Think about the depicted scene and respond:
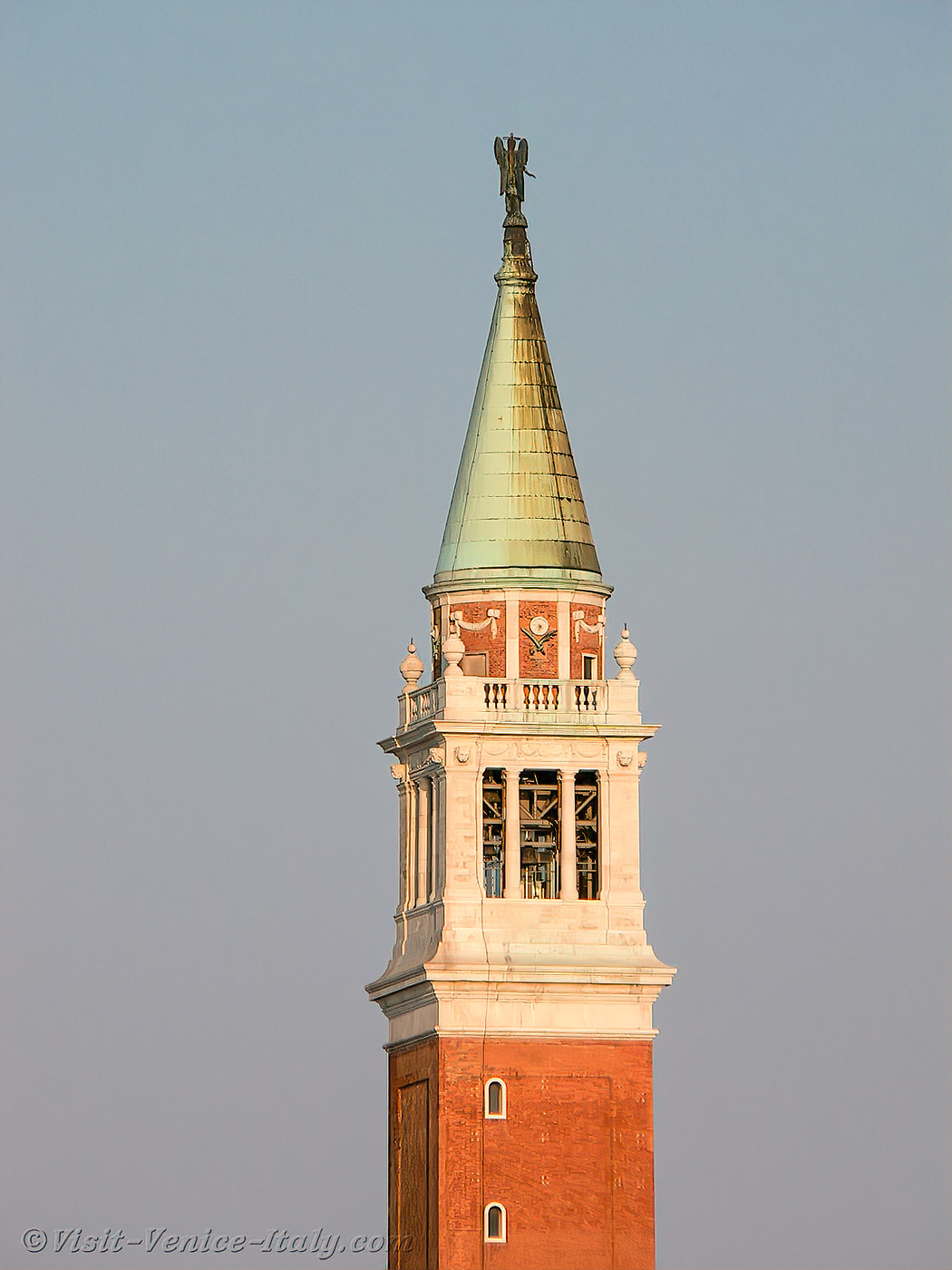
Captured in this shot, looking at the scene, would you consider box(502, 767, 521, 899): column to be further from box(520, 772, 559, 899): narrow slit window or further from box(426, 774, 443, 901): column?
box(426, 774, 443, 901): column

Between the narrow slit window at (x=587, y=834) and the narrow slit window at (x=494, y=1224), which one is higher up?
the narrow slit window at (x=587, y=834)

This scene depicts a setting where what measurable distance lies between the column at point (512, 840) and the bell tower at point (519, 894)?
0.04 m

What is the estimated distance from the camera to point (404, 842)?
110 m

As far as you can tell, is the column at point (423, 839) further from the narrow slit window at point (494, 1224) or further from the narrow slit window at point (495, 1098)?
the narrow slit window at point (494, 1224)

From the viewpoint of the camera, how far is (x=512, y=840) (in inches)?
4215

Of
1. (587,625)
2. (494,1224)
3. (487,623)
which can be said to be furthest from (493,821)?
(494,1224)

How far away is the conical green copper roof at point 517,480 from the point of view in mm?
109250

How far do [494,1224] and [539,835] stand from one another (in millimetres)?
9720

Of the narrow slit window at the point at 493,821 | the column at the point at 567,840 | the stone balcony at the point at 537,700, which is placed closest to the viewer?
the column at the point at 567,840

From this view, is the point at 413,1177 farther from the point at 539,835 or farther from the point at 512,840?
the point at 539,835

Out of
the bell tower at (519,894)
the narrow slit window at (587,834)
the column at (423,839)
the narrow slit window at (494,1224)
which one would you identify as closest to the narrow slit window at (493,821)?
the bell tower at (519,894)

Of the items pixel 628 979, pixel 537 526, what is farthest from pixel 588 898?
pixel 537 526

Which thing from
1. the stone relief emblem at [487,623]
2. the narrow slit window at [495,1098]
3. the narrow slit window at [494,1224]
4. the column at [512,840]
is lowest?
the narrow slit window at [494,1224]

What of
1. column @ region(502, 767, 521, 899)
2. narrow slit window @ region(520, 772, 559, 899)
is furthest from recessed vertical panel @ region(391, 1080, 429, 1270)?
narrow slit window @ region(520, 772, 559, 899)
